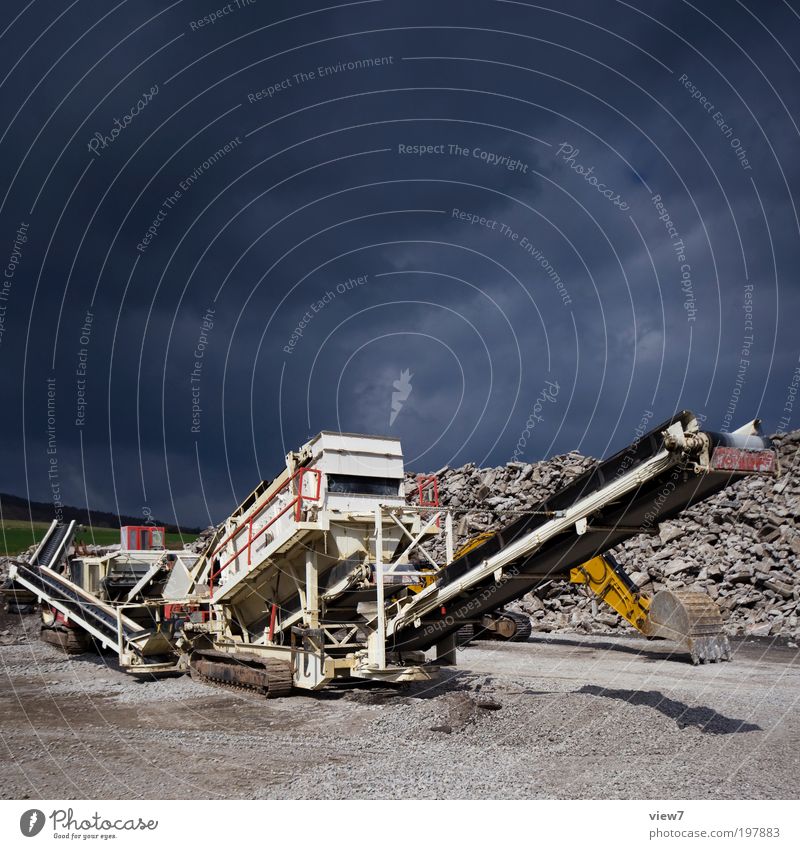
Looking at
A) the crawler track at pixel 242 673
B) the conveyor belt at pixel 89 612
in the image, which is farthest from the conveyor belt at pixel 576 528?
the conveyor belt at pixel 89 612

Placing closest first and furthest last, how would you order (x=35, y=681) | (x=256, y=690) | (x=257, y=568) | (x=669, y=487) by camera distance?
(x=669, y=487), (x=256, y=690), (x=257, y=568), (x=35, y=681)

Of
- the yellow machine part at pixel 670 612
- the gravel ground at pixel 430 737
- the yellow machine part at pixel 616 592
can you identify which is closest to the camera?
the gravel ground at pixel 430 737

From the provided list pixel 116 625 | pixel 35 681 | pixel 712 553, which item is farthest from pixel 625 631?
pixel 35 681

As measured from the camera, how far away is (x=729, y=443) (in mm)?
7750

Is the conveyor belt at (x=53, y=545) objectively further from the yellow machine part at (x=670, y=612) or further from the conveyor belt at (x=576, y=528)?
the yellow machine part at (x=670, y=612)

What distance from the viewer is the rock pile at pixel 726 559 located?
2147 centimetres

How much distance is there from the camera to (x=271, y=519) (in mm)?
13172

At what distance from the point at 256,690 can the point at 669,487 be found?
327 inches

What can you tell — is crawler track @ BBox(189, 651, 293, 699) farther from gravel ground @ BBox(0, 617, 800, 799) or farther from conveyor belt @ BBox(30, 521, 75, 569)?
conveyor belt @ BBox(30, 521, 75, 569)
